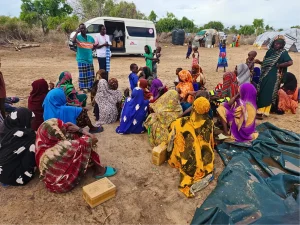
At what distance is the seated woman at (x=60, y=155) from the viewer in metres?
2.67

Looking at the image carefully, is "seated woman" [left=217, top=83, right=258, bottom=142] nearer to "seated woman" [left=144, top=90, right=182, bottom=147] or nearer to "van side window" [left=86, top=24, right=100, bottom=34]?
"seated woman" [left=144, top=90, right=182, bottom=147]

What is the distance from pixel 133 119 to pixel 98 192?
6.45 feet

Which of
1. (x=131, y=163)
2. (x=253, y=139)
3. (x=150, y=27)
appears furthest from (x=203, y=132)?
(x=150, y=27)

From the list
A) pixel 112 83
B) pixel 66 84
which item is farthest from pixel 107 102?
pixel 66 84

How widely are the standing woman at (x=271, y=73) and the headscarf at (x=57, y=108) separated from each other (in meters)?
4.36

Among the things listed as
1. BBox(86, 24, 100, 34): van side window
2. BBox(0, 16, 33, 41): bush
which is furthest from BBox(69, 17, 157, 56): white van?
BBox(0, 16, 33, 41): bush

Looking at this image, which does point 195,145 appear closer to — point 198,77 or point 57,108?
point 57,108

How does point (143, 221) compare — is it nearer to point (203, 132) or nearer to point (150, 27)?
point (203, 132)

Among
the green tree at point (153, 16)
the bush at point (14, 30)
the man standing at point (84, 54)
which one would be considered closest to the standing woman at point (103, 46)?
the man standing at point (84, 54)

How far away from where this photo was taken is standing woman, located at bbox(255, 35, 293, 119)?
16.8 ft

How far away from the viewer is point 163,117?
3922 millimetres

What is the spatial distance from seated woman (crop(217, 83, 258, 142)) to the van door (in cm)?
1187

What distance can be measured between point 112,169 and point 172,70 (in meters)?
8.67

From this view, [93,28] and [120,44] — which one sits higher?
[93,28]
